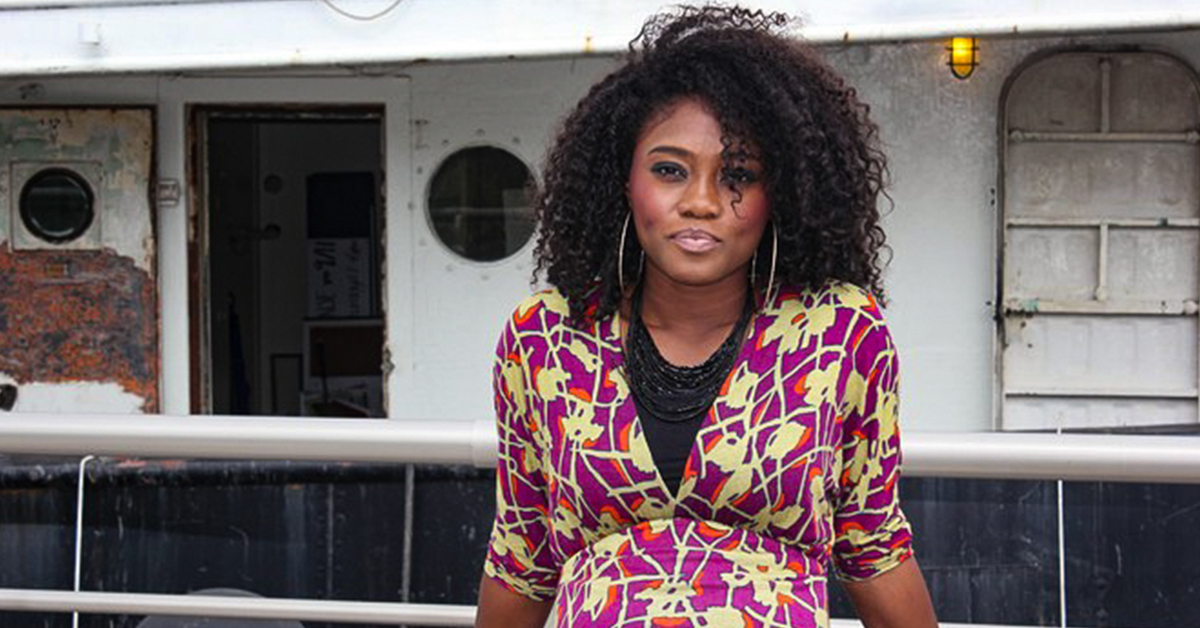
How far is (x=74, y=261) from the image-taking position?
6719mm

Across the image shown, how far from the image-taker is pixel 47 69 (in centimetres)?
586

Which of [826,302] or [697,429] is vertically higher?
[826,302]

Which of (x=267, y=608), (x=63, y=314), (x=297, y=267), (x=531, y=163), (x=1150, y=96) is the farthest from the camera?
(x=297, y=267)

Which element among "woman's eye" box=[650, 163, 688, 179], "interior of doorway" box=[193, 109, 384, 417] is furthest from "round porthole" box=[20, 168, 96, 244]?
"woman's eye" box=[650, 163, 688, 179]

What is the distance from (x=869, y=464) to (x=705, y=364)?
0.23 meters

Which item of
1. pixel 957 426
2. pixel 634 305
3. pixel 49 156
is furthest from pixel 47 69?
pixel 634 305

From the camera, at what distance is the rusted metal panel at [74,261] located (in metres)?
6.70

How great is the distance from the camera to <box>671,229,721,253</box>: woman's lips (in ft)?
5.56

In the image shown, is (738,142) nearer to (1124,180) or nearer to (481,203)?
(1124,180)

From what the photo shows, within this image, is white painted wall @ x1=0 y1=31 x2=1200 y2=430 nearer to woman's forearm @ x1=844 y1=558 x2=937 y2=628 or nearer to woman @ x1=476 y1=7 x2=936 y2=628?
woman @ x1=476 y1=7 x2=936 y2=628

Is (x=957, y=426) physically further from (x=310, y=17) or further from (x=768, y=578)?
(x=768, y=578)

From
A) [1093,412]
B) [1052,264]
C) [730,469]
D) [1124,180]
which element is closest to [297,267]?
[1052,264]

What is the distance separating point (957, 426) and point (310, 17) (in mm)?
2995

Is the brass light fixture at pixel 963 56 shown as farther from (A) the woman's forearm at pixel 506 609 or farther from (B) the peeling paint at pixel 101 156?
(A) the woman's forearm at pixel 506 609
